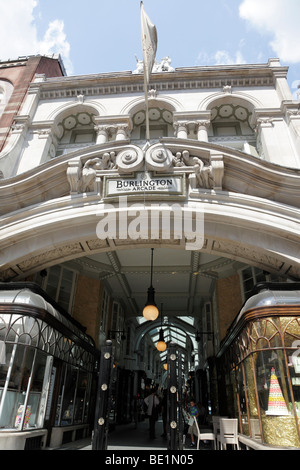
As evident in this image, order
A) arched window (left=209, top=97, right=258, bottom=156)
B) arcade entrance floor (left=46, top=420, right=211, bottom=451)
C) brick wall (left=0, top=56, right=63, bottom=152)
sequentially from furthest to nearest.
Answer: brick wall (left=0, top=56, right=63, bottom=152), arched window (left=209, top=97, right=258, bottom=156), arcade entrance floor (left=46, top=420, right=211, bottom=451)

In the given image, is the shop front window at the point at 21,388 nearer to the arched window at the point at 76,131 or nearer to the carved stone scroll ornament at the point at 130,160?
the carved stone scroll ornament at the point at 130,160

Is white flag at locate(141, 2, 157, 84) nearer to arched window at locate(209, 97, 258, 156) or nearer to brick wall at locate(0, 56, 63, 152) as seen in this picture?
arched window at locate(209, 97, 258, 156)

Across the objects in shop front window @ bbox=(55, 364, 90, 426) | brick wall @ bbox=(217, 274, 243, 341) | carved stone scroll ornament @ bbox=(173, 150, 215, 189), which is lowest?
shop front window @ bbox=(55, 364, 90, 426)

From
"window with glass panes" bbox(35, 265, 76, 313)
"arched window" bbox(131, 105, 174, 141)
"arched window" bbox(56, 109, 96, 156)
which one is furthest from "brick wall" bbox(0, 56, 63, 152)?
"window with glass panes" bbox(35, 265, 76, 313)

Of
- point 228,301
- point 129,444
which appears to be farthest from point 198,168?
point 129,444

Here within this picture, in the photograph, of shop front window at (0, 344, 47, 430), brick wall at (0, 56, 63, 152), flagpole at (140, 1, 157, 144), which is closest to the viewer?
shop front window at (0, 344, 47, 430)

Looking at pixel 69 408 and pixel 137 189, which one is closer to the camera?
pixel 137 189

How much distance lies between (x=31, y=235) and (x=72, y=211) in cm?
140

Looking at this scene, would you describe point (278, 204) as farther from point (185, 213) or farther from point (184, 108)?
point (184, 108)

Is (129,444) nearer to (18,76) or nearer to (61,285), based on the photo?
(61,285)

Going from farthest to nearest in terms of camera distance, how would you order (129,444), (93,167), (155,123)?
(155,123)
(129,444)
(93,167)

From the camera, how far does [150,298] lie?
10.0 m
